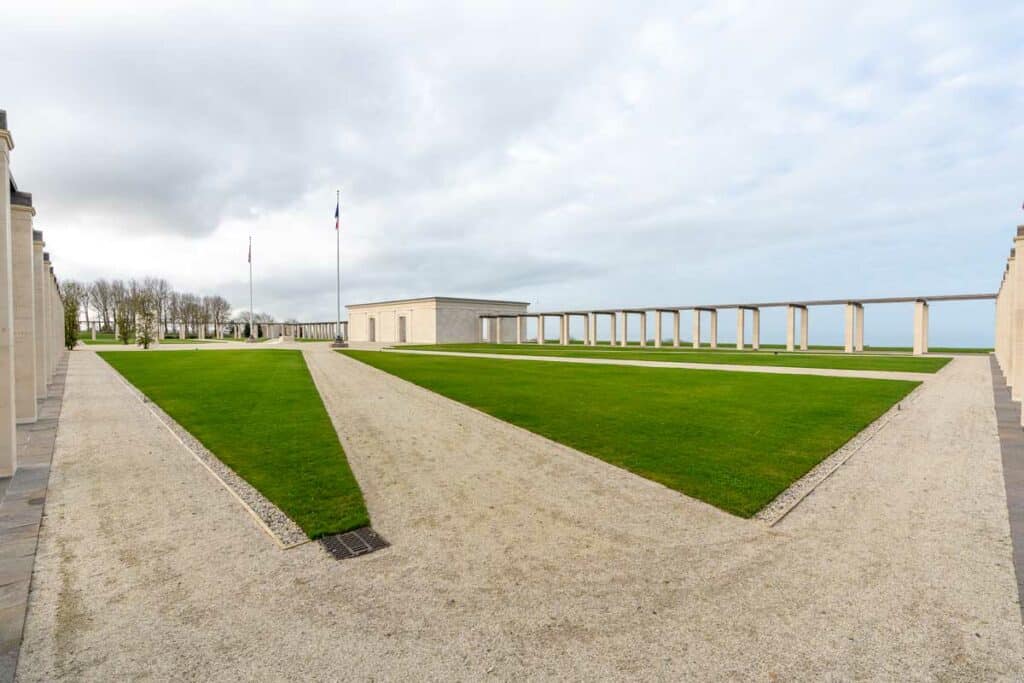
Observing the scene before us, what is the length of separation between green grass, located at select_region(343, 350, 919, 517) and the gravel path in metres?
0.69

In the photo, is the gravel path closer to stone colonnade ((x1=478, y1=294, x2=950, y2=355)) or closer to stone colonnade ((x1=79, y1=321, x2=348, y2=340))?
stone colonnade ((x1=478, y1=294, x2=950, y2=355))

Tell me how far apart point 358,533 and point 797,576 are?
4114mm

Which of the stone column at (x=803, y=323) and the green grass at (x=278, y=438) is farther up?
the stone column at (x=803, y=323)

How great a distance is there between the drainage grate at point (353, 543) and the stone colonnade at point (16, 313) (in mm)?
5871

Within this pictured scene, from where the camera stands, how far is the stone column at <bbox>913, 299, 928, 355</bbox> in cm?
3513

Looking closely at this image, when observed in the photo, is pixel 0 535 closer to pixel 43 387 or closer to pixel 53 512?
pixel 53 512

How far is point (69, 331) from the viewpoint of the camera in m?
43.2

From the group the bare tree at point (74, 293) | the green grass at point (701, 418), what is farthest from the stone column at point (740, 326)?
the bare tree at point (74, 293)

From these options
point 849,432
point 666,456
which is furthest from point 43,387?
point 849,432

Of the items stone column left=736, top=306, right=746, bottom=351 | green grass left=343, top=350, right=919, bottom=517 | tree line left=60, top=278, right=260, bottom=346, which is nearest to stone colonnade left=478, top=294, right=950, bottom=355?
stone column left=736, top=306, right=746, bottom=351

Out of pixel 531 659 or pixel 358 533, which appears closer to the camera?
pixel 531 659

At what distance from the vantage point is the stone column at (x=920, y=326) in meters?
35.1

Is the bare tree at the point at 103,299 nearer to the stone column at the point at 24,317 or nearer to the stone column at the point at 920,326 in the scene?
the stone column at the point at 24,317

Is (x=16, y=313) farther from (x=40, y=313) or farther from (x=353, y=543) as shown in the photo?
(x=353, y=543)
